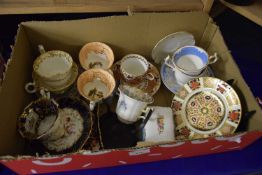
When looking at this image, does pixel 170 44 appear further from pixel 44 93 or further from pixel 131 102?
pixel 44 93

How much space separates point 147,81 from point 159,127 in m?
0.18

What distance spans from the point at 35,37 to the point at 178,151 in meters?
0.47

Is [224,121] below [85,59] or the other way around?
below

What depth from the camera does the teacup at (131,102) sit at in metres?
0.68

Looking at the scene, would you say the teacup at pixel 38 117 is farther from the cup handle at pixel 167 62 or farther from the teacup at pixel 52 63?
the cup handle at pixel 167 62

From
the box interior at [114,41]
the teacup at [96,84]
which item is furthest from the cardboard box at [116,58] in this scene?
the teacup at [96,84]

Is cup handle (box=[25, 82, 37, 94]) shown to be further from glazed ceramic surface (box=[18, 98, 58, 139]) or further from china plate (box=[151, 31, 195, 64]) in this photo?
china plate (box=[151, 31, 195, 64])

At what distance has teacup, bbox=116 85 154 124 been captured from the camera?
2.23 ft

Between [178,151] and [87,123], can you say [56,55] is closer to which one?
[87,123]

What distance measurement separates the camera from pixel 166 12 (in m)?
0.80

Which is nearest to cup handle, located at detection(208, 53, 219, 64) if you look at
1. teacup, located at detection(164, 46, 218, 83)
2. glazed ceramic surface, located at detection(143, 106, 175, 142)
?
teacup, located at detection(164, 46, 218, 83)

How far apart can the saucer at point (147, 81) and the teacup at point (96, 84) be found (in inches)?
1.8

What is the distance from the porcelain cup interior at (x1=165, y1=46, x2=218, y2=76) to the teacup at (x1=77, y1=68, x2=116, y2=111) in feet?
0.60

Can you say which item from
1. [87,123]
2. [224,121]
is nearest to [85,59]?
[87,123]
